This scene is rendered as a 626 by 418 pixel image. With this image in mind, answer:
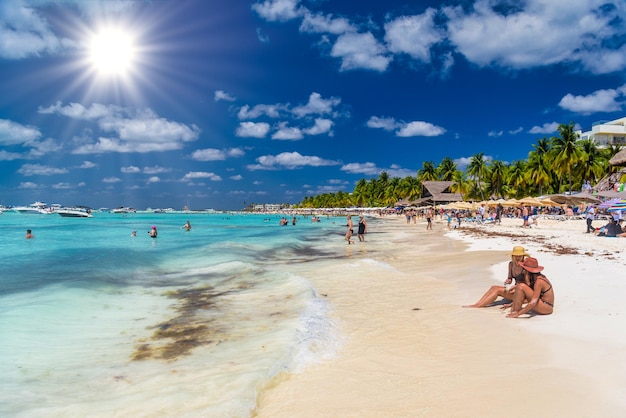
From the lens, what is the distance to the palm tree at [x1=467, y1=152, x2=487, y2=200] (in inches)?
2603

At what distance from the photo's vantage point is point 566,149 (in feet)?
157

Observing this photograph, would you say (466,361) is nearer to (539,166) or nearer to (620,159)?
(620,159)

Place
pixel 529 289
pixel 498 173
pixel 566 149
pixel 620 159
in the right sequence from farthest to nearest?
pixel 498 173 < pixel 566 149 < pixel 620 159 < pixel 529 289

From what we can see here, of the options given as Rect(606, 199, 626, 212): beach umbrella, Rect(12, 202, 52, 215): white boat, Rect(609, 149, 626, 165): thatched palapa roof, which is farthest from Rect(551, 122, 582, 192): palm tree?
Rect(12, 202, 52, 215): white boat

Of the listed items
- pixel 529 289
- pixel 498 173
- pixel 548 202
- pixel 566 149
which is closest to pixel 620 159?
pixel 548 202

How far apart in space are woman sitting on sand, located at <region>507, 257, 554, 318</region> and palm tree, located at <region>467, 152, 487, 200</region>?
65359mm

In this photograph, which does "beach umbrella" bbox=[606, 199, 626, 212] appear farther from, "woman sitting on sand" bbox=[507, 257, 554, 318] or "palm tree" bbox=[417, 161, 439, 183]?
"palm tree" bbox=[417, 161, 439, 183]

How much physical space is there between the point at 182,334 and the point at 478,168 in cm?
6885

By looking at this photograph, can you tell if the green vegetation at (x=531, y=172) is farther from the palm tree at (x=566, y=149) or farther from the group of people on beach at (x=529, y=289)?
the group of people on beach at (x=529, y=289)

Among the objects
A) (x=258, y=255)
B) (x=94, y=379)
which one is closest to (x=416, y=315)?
(x=94, y=379)

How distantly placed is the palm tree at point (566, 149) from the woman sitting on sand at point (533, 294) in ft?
165

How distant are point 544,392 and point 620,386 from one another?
0.72m

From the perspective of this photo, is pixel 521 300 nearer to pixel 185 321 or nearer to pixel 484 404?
pixel 484 404

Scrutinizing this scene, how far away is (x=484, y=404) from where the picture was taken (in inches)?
136
